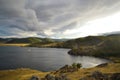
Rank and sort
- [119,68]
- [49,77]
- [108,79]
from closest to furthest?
[108,79], [49,77], [119,68]

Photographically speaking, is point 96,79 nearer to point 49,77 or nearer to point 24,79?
point 49,77

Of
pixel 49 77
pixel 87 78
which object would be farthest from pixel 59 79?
pixel 87 78

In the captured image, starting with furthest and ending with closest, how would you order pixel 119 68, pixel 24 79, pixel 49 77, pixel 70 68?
pixel 70 68, pixel 119 68, pixel 24 79, pixel 49 77

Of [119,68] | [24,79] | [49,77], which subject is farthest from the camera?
[119,68]

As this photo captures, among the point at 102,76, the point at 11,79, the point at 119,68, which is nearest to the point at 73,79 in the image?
the point at 102,76

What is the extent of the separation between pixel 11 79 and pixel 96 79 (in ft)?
129

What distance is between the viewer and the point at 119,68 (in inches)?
2830

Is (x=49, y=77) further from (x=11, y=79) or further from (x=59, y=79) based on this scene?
(x=11, y=79)

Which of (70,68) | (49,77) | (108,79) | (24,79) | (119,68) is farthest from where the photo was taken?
(70,68)

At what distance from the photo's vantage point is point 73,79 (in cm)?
5766

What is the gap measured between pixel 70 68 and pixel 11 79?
29412 mm

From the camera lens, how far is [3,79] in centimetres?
7600

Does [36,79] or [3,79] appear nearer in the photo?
[36,79]

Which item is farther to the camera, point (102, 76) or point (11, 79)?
point (11, 79)
